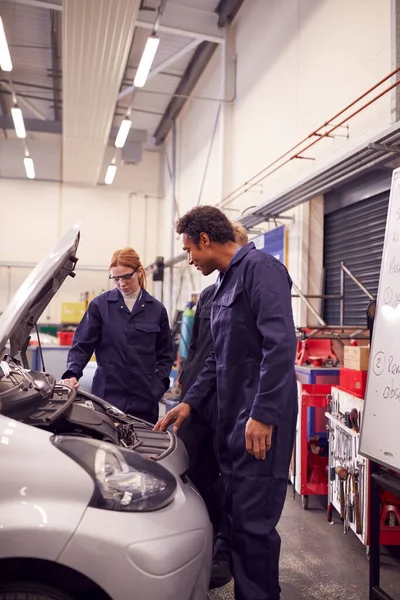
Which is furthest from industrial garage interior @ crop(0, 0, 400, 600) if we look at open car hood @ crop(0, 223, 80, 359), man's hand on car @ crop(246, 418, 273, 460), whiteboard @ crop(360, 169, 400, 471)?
man's hand on car @ crop(246, 418, 273, 460)

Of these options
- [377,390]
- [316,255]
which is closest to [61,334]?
[316,255]

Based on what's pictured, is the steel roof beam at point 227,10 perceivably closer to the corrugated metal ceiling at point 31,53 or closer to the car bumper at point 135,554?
the corrugated metal ceiling at point 31,53

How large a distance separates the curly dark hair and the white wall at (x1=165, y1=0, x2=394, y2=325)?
2.00 meters

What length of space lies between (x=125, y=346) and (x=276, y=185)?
11.8ft

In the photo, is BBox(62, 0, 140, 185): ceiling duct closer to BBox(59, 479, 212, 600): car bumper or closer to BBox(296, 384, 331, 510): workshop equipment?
BBox(296, 384, 331, 510): workshop equipment

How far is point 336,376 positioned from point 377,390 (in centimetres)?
133

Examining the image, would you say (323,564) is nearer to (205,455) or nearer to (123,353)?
(205,455)

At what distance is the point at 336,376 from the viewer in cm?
322

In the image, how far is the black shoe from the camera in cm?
197

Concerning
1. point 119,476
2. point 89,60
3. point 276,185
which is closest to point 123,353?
point 119,476

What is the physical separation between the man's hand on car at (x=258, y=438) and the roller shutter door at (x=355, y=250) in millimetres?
2415

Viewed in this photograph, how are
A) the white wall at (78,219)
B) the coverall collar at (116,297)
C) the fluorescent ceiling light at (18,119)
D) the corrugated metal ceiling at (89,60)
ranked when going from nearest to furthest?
the coverall collar at (116,297) → the corrugated metal ceiling at (89,60) → the fluorescent ceiling light at (18,119) → the white wall at (78,219)

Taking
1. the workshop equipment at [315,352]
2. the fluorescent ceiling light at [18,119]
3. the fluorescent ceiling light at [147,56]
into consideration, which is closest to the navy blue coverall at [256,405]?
the workshop equipment at [315,352]

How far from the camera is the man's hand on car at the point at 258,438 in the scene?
61.2 inches
